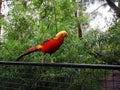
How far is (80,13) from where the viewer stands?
23.2 ft

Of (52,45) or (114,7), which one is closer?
(52,45)

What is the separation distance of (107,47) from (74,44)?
0.50m

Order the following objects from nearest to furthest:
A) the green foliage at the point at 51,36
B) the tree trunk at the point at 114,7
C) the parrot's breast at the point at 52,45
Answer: the parrot's breast at the point at 52,45 < the green foliage at the point at 51,36 < the tree trunk at the point at 114,7

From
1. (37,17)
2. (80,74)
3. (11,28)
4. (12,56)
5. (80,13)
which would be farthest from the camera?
(80,13)

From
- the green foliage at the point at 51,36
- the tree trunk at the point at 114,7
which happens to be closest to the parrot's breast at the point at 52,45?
the green foliage at the point at 51,36

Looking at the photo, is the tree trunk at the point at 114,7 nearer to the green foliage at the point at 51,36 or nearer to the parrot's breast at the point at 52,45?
the green foliage at the point at 51,36

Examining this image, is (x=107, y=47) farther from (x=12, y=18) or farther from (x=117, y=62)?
(x=12, y=18)

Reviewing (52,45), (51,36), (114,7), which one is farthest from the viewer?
(114,7)

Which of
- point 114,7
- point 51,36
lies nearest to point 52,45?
point 51,36

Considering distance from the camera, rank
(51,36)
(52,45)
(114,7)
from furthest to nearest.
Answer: (114,7) → (51,36) → (52,45)

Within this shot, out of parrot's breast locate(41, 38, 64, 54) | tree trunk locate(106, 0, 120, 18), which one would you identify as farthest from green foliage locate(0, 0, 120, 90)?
parrot's breast locate(41, 38, 64, 54)

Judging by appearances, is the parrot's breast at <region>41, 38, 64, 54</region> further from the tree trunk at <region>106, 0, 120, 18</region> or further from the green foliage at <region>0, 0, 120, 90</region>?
the tree trunk at <region>106, 0, 120, 18</region>

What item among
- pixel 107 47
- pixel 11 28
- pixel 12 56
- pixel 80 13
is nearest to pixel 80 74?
pixel 107 47

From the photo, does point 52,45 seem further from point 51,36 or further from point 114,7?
point 114,7
